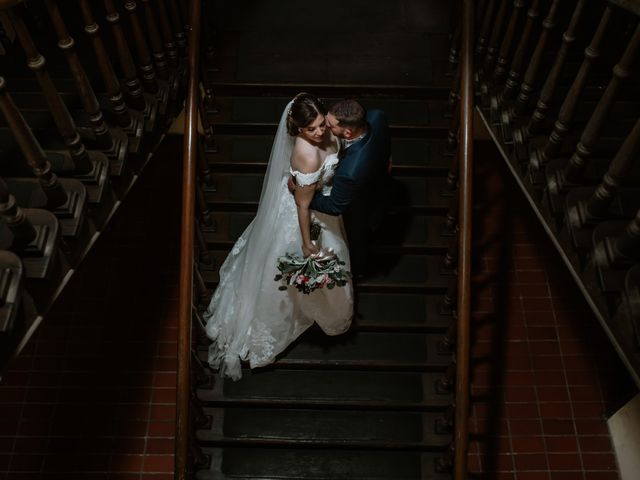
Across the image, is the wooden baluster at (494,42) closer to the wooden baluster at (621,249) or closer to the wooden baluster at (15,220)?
the wooden baluster at (621,249)

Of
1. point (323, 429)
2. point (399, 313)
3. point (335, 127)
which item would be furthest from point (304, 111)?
point (323, 429)

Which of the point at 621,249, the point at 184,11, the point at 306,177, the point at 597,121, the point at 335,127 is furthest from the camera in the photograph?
the point at 184,11

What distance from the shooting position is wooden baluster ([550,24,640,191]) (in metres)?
2.43

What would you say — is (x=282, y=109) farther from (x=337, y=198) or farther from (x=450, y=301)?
(x=450, y=301)

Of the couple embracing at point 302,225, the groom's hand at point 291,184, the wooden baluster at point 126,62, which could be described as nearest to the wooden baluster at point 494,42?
the couple embracing at point 302,225

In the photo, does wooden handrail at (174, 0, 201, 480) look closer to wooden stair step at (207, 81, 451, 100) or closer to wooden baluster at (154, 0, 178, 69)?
wooden baluster at (154, 0, 178, 69)

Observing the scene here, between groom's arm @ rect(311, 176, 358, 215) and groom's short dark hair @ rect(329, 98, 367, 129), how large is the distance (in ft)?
0.99

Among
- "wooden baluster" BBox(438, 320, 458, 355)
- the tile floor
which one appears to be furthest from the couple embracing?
the tile floor

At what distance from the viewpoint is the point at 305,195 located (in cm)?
326

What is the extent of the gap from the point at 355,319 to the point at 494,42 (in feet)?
6.86

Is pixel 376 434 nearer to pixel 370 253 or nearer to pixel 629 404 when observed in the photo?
pixel 370 253

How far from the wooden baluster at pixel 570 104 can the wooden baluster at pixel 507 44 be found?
617 mm

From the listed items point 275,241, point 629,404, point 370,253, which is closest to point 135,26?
point 275,241

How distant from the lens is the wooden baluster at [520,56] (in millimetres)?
3236
